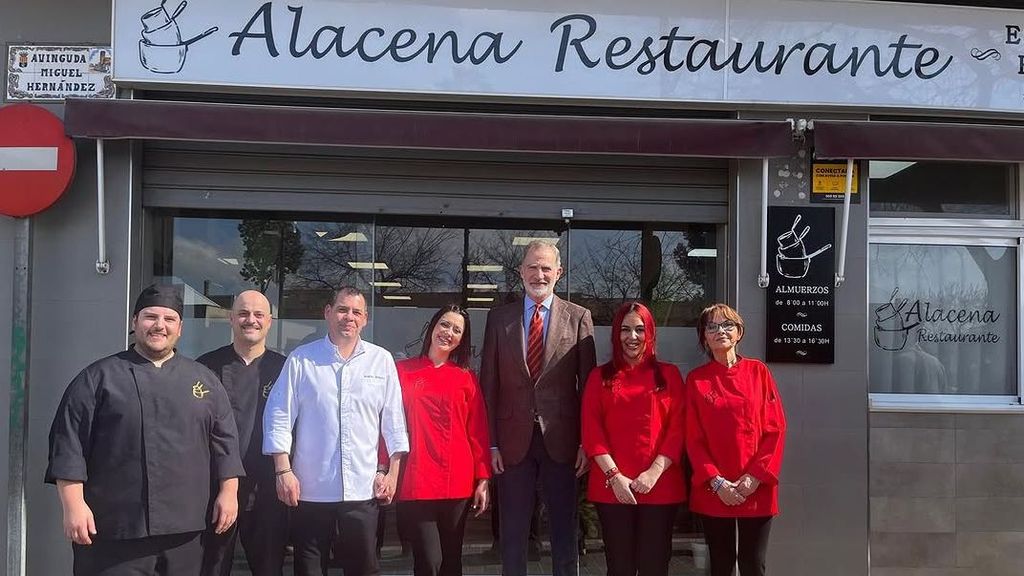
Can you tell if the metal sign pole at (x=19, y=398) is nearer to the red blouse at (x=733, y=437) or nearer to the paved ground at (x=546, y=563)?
the paved ground at (x=546, y=563)

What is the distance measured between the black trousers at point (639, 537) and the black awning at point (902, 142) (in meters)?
2.43

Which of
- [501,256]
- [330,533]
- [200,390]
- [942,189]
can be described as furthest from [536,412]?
[942,189]

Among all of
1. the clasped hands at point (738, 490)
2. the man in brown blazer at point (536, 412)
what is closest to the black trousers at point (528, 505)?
the man in brown blazer at point (536, 412)

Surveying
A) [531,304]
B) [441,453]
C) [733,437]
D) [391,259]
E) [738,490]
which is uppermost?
[391,259]

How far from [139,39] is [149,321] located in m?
2.30

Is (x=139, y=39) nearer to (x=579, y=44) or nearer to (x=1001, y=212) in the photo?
(x=579, y=44)

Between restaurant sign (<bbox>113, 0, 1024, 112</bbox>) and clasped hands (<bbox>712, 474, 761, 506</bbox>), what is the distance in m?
2.45

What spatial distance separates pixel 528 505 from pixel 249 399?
1540mm

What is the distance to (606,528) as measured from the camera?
4.13 meters

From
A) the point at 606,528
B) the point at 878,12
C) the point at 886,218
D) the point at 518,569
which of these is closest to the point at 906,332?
the point at 886,218

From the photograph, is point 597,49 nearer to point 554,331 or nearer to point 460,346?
point 554,331

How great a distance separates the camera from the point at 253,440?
4031mm

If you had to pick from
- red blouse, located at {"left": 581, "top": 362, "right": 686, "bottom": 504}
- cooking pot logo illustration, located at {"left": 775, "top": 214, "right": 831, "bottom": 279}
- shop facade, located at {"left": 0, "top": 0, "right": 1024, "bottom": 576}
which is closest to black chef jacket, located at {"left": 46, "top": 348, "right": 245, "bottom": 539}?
shop facade, located at {"left": 0, "top": 0, "right": 1024, "bottom": 576}

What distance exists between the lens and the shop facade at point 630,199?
16.1 ft
